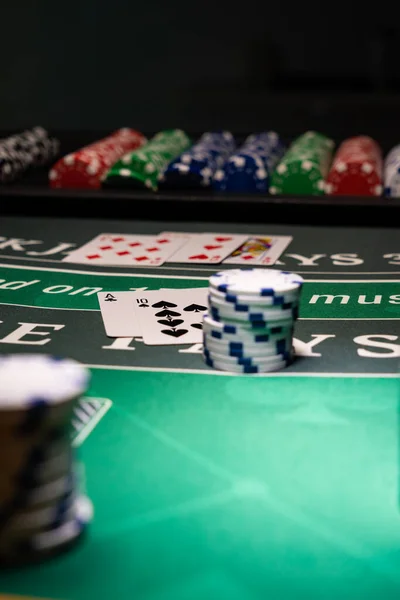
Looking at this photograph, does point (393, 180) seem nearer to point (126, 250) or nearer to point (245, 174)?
point (245, 174)

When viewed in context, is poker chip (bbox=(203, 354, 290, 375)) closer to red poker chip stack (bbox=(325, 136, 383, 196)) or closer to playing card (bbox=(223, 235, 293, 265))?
playing card (bbox=(223, 235, 293, 265))

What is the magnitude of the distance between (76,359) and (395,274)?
1.67m

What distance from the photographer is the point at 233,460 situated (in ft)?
8.01

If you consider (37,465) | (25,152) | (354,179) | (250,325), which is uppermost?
(37,465)

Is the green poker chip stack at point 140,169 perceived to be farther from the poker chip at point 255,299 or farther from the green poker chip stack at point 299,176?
the poker chip at point 255,299

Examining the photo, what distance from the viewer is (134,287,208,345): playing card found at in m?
3.42

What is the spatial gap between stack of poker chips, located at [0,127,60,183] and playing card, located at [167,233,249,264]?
194cm

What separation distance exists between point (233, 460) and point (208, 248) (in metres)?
2.37

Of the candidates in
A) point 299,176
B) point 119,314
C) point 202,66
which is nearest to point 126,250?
point 119,314

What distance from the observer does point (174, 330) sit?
3.49 m

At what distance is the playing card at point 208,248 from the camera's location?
4.53 meters

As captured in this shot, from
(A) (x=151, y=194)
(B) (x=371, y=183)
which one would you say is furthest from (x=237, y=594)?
(B) (x=371, y=183)

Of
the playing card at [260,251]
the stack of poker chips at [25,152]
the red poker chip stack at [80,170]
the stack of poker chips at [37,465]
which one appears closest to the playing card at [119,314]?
the playing card at [260,251]

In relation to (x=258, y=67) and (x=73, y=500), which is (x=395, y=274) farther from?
(x=258, y=67)
